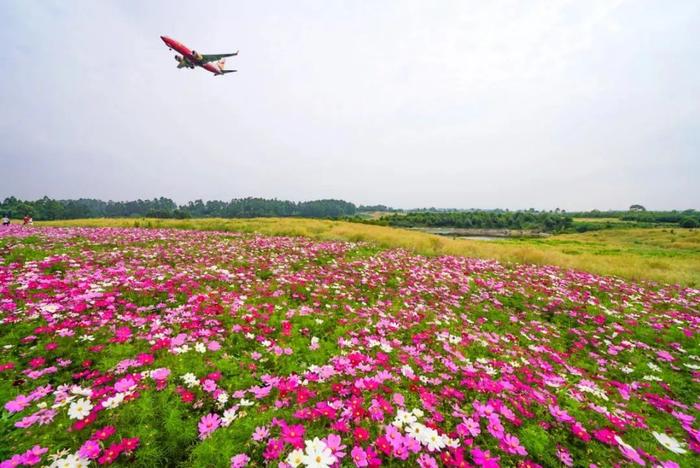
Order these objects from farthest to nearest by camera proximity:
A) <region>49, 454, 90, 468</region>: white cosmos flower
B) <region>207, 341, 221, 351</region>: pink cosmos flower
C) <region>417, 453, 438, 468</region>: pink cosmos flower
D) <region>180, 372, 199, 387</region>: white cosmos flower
Result: <region>207, 341, 221, 351</region>: pink cosmos flower, <region>180, 372, 199, 387</region>: white cosmos flower, <region>417, 453, 438, 468</region>: pink cosmos flower, <region>49, 454, 90, 468</region>: white cosmos flower

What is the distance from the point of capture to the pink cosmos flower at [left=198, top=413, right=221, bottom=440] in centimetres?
262

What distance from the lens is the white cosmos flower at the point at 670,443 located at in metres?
3.00

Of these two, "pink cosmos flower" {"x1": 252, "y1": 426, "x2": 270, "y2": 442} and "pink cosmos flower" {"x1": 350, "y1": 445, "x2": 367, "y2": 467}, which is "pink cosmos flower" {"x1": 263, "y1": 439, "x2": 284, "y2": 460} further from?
"pink cosmos flower" {"x1": 350, "y1": 445, "x2": 367, "y2": 467}

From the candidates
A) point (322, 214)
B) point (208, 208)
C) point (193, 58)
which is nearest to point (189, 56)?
point (193, 58)

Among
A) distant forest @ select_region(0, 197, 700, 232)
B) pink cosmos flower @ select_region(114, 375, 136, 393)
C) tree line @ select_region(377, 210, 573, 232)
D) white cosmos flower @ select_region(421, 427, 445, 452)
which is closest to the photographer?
white cosmos flower @ select_region(421, 427, 445, 452)

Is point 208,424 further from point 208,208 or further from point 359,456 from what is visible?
point 208,208

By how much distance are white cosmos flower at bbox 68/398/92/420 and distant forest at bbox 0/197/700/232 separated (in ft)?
205

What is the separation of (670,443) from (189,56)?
31.2m

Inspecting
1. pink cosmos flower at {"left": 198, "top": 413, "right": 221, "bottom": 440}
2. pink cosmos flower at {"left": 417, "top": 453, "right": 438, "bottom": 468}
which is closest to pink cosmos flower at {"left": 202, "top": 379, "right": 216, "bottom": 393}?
pink cosmos flower at {"left": 198, "top": 413, "right": 221, "bottom": 440}

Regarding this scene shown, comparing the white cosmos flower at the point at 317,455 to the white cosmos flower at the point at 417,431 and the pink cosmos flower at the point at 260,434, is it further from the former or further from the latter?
the white cosmos flower at the point at 417,431

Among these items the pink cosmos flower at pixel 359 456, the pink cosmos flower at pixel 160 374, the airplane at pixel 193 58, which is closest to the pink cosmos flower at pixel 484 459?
the pink cosmos flower at pixel 359 456

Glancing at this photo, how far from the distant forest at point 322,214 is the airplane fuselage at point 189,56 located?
4404 centimetres

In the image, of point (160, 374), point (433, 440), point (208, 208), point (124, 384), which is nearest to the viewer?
point (433, 440)

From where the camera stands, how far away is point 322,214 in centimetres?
16550
